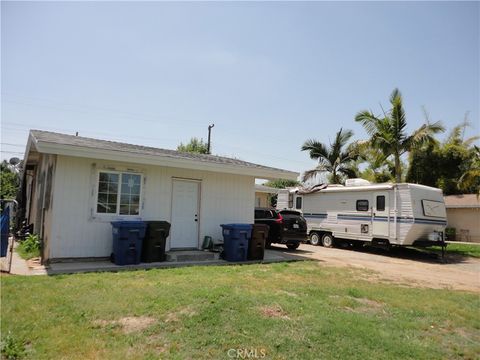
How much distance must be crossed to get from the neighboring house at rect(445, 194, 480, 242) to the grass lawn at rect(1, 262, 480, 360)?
1928 cm

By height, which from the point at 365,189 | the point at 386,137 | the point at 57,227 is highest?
the point at 386,137

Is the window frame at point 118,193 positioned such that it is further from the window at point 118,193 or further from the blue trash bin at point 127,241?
the blue trash bin at point 127,241

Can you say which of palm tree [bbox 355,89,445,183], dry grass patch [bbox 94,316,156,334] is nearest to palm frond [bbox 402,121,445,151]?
palm tree [bbox 355,89,445,183]

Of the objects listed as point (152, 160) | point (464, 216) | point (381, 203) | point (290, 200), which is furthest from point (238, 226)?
point (464, 216)

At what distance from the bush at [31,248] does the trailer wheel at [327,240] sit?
1234 cm

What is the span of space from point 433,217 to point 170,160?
10926mm

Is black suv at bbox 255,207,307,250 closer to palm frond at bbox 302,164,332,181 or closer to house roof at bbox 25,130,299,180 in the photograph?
house roof at bbox 25,130,299,180

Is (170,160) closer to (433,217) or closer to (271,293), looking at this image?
(271,293)

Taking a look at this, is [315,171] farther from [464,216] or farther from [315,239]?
[464,216]

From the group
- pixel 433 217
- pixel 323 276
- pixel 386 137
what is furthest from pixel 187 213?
pixel 386 137

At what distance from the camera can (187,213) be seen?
1195 cm

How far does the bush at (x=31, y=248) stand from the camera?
10586mm

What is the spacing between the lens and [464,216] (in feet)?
85.2

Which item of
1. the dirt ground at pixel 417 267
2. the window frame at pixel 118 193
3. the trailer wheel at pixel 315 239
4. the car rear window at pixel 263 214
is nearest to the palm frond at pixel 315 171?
the trailer wheel at pixel 315 239
